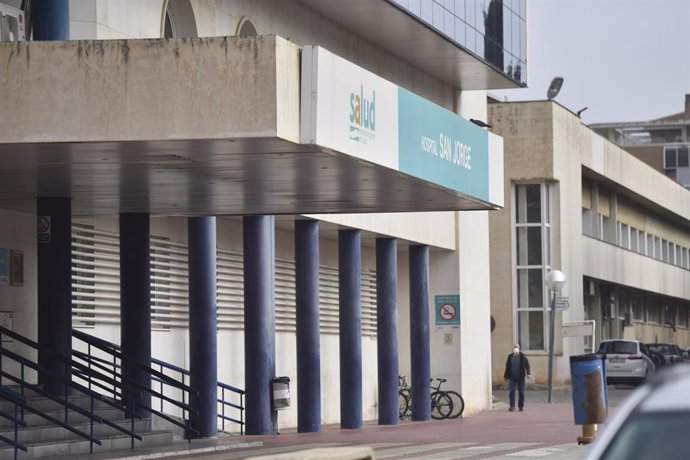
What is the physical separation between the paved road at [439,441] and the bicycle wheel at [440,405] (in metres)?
0.46

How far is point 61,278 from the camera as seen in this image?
22109 mm

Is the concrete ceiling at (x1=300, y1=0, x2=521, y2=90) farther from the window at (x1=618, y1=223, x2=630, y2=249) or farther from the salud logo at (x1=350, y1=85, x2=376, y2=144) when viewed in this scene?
the window at (x1=618, y1=223, x2=630, y2=249)

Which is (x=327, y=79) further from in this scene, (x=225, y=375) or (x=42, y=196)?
(x=225, y=375)

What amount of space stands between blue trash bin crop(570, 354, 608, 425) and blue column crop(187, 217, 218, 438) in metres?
7.15

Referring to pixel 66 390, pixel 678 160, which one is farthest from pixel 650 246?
pixel 66 390

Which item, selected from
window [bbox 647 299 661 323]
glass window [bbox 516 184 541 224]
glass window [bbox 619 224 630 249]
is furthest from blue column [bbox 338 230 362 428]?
window [bbox 647 299 661 323]

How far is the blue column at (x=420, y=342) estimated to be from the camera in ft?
117

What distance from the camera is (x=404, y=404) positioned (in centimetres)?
3634

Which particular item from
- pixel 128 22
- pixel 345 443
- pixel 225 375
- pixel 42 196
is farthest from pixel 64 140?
pixel 225 375

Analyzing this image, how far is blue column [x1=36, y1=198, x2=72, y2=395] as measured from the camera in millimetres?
21906

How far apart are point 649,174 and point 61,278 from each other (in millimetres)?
55945

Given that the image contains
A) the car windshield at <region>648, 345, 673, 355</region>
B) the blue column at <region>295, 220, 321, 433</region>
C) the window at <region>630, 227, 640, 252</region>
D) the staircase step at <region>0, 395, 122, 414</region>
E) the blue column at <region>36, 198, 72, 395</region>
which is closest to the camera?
the staircase step at <region>0, 395, 122, 414</region>

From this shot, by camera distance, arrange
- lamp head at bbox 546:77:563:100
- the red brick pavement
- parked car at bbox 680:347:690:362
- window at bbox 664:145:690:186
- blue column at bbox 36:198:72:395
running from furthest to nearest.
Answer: window at bbox 664:145:690:186 < parked car at bbox 680:347:690:362 < lamp head at bbox 546:77:563:100 < the red brick pavement < blue column at bbox 36:198:72:395

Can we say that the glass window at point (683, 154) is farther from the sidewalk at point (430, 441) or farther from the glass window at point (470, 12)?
the sidewalk at point (430, 441)
